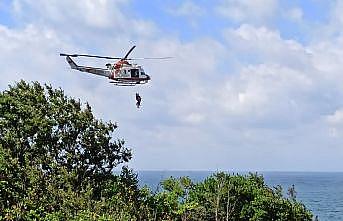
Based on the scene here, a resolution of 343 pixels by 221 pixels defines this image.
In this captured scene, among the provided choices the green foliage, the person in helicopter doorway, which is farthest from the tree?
the person in helicopter doorway

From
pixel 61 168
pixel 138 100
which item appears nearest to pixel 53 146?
pixel 61 168

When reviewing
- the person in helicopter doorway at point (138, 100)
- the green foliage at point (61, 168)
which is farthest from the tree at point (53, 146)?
the person in helicopter doorway at point (138, 100)

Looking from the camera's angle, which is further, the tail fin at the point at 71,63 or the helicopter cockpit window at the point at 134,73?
the tail fin at the point at 71,63

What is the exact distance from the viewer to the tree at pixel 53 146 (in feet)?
129

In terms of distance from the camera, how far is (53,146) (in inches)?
1645

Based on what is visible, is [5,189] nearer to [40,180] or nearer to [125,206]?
[40,180]

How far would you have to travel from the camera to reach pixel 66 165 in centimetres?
4166

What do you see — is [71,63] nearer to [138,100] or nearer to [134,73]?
[134,73]

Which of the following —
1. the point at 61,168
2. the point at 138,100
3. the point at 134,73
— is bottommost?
the point at 61,168

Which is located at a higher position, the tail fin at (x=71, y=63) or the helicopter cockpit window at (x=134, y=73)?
the tail fin at (x=71, y=63)

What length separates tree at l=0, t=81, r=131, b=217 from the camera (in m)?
39.3

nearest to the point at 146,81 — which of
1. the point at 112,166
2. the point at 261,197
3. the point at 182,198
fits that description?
the point at 112,166

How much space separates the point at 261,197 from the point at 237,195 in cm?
221

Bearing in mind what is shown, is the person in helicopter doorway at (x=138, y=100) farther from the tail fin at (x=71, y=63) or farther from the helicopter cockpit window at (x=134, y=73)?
the tail fin at (x=71, y=63)
